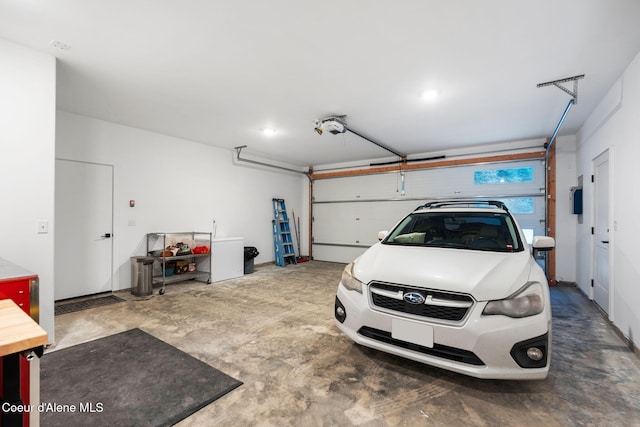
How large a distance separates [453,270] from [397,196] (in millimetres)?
5357

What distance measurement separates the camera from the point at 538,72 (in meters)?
3.01

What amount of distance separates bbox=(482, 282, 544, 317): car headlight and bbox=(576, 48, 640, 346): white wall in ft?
5.79

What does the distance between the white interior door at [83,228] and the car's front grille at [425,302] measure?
463 centimetres

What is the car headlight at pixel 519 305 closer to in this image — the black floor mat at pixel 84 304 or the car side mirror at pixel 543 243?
the car side mirror at pixel 543 243

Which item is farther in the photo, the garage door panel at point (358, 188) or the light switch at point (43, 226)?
the garage door panel at point (358, 188)

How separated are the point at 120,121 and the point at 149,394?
442 centimetres

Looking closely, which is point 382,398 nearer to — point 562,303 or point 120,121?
point 562,303

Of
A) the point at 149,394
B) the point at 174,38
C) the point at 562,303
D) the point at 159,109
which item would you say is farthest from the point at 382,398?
the point at 159,109

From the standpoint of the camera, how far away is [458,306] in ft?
5.98

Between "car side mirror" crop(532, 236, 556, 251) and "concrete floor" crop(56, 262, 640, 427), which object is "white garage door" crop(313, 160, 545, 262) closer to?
"concrete floor" crop(56, 262, 640, 427)

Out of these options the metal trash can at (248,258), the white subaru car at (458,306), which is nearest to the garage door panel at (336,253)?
the metal trash can at (248,258)

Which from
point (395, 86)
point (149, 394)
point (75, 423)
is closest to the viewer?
point (75, 423)

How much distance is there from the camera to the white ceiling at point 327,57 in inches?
85.2

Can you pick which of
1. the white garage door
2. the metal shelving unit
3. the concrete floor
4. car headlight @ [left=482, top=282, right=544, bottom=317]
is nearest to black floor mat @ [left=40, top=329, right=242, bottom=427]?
the concrete floor
